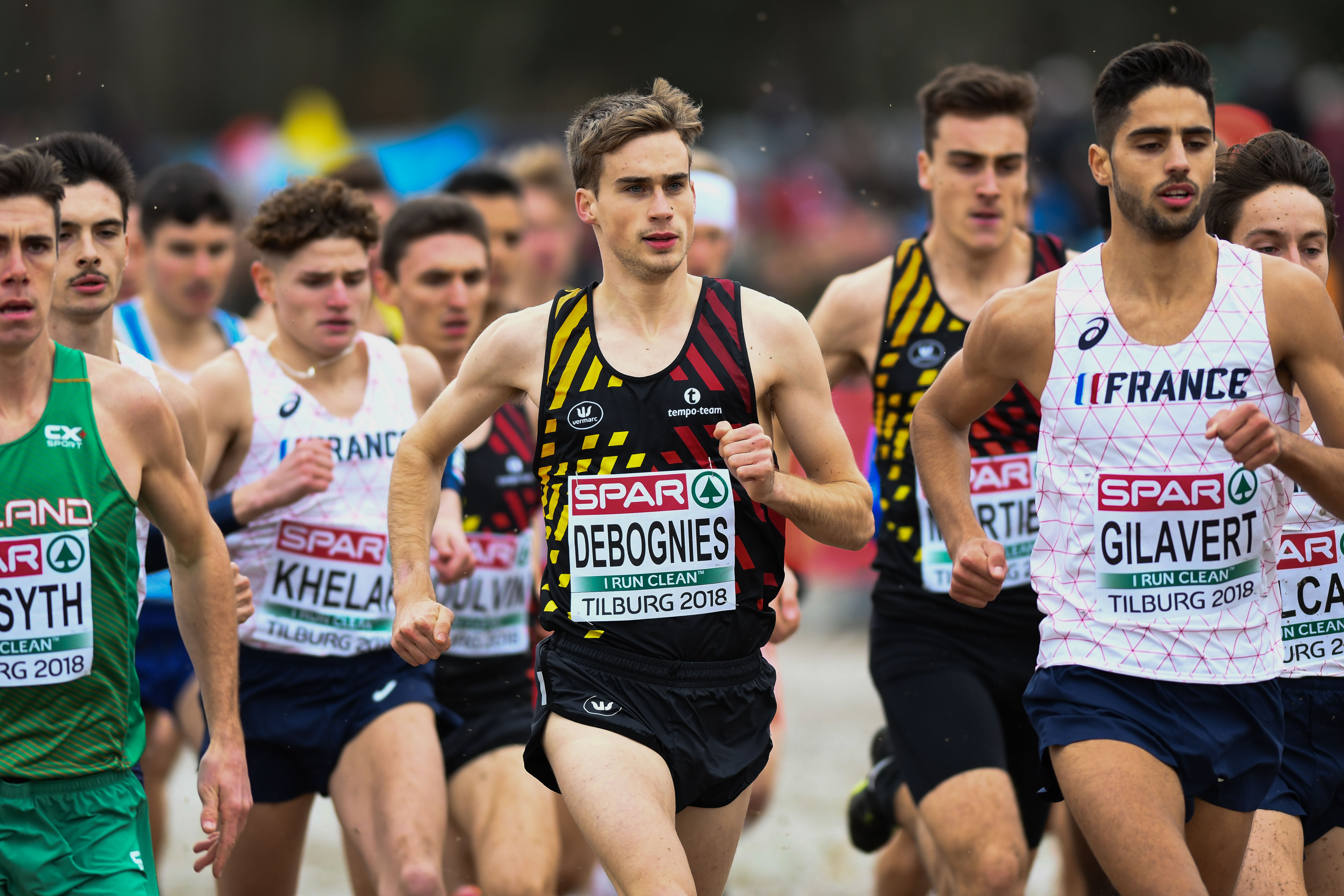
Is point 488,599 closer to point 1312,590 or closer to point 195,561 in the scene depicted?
point 195,561

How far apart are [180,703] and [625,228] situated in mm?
3596

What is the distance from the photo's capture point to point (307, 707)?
253 inches

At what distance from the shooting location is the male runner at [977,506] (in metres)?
6.14

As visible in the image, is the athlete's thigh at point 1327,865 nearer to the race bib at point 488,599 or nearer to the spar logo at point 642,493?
the spar logo at point 642,493

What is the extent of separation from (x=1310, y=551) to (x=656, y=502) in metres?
2.10

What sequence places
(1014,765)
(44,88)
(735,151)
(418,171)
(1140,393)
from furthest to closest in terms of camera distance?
1. (44,88)
2. (735,151)
3. (418,171)
4. (1014,765)
5. (1140,393)

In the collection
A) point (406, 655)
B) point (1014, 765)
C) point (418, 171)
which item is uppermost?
point (418, 171)

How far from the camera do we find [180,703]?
25.1ft

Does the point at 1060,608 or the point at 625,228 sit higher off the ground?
the point at 625,228

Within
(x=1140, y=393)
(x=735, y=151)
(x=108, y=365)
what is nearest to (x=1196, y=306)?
(x=1140, y=393)

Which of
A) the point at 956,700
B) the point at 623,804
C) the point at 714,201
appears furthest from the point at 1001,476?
the point at 714,201

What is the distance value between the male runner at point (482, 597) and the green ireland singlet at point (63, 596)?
1873 millimetres

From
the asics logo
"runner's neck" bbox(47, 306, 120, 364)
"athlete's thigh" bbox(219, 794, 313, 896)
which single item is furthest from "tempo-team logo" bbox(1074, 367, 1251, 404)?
"athlete's thigh" bbox(219, 794, 313, 896)

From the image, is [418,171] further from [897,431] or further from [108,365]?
[108,365]
